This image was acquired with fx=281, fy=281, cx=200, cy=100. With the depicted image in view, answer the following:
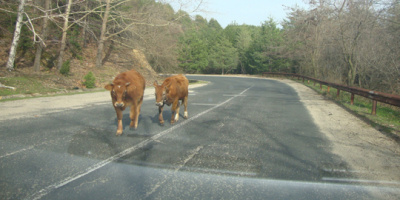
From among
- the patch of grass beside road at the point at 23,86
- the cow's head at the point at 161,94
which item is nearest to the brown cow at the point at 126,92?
the cow's head at the point at 161,94

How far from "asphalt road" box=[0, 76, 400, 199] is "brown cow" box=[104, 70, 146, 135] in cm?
53

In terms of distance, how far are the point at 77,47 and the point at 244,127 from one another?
75.7ft

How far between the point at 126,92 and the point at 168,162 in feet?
7.30

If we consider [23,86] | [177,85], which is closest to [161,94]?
[177,85]

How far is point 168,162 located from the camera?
15.8 ft

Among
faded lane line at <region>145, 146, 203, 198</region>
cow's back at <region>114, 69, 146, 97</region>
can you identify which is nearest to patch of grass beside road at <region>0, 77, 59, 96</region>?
cow's back at <region>114, 69, 146, 97</region>

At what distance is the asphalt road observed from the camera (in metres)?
3.68

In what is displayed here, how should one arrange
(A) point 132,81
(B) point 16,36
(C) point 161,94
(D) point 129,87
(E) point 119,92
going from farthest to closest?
(B) point 16,36 < (C) point 161,94 < (A) point 132,81 < (D) point 129,87 < (E) point 119,92

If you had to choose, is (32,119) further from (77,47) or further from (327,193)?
(77,47)

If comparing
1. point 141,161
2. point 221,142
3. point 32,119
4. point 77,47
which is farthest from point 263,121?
point 77,47

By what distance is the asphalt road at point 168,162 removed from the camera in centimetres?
368

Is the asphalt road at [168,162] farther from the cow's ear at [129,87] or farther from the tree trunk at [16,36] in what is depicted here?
the tree trunk at [16,36]

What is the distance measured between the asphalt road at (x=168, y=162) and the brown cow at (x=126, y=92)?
0.53m

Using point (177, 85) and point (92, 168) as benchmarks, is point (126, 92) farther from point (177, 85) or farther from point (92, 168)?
point (92, 168)
